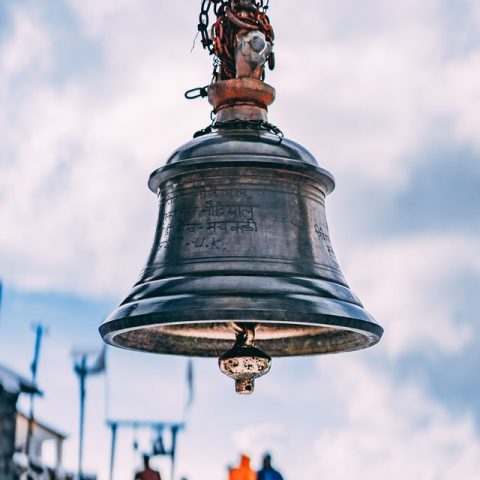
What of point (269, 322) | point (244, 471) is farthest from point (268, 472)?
point (269, 322)

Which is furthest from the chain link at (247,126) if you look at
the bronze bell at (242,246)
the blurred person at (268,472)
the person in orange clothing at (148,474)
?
the person in orange clothing at (148,474)

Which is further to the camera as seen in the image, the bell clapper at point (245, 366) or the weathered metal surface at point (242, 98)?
the weathered metal surface at point (242, 98)

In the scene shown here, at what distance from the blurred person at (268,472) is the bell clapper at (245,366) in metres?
1.96

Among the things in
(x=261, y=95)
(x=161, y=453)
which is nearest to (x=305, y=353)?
(x=261, y=95)

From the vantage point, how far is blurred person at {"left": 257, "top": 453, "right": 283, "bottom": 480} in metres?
7.84

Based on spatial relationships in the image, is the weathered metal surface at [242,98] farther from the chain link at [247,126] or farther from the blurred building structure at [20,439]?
the blurred building structure at [20,439]

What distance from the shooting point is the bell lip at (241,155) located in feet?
19.1

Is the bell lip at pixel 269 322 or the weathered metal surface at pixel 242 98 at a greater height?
the weathered metal surface at pixel 242 98

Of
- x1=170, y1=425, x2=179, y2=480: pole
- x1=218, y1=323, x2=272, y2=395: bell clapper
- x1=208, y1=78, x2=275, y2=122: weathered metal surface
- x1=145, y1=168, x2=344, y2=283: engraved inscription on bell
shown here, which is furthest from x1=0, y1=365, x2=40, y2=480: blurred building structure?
x1=170, y1=425, x2=179, y2=480: pole

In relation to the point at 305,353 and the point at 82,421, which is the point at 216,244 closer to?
the point at 305,353

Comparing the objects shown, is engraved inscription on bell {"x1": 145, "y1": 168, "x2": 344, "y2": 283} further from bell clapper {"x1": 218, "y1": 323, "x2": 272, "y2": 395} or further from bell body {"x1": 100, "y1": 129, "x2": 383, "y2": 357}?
bell clapper {"x1": 218, "y1": 323, "x2": 272, "y2": 395}

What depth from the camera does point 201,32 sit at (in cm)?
626

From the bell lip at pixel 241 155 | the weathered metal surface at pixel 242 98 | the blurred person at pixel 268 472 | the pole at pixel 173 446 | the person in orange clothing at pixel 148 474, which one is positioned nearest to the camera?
the bell lip at pixel 241 155

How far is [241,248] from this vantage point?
5656 mm
